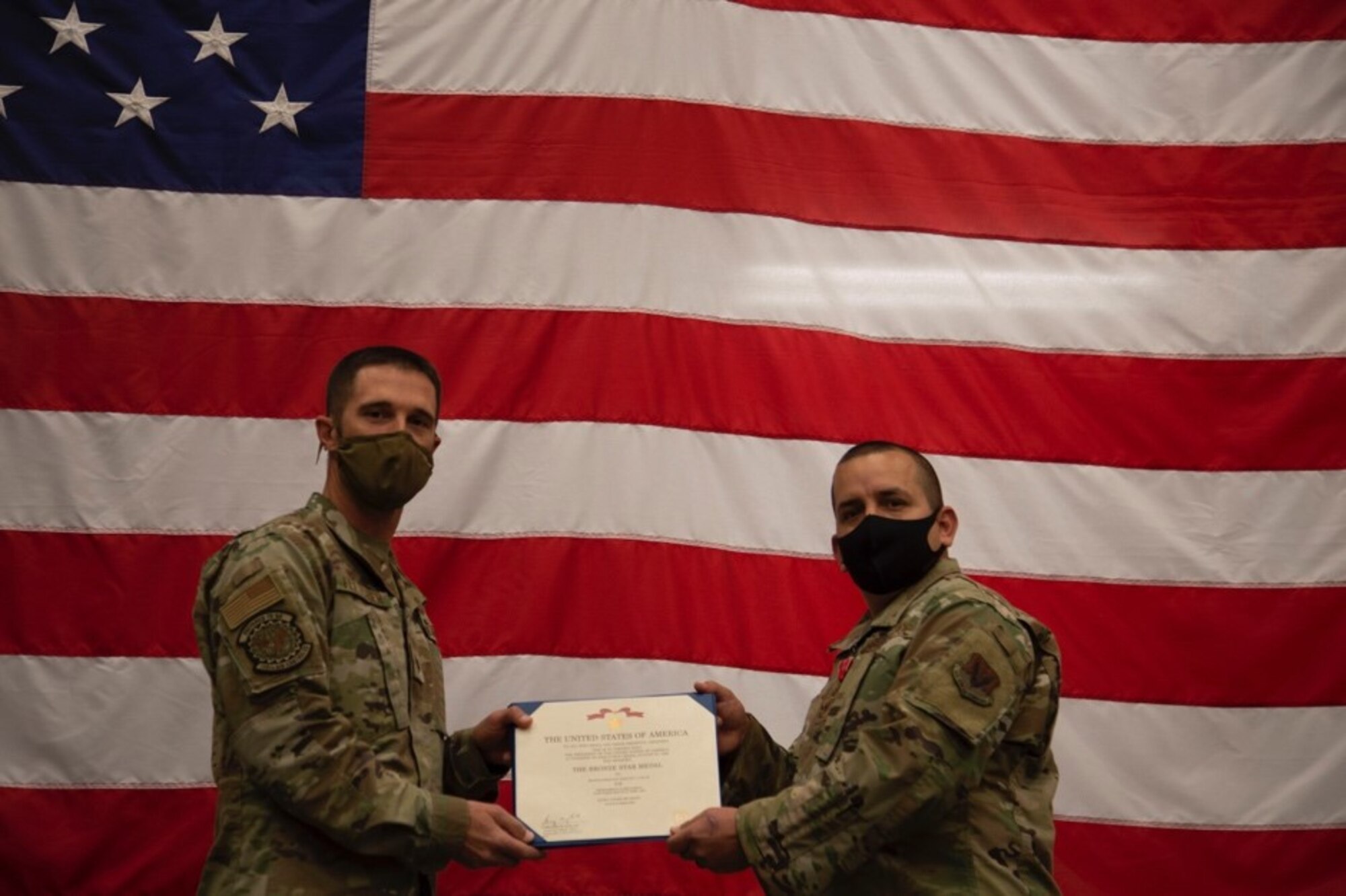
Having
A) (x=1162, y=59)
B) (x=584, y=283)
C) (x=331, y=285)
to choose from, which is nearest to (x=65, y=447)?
(x=331, y=285)

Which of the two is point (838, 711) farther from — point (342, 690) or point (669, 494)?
point (669, 494)

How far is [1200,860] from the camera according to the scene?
12.6ft

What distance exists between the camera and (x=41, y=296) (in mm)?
3984

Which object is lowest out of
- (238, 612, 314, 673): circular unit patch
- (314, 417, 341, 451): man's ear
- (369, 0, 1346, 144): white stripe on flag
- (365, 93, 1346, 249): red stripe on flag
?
(238, 612, 314, 673): circular unit patch

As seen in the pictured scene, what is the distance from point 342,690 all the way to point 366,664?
71mm

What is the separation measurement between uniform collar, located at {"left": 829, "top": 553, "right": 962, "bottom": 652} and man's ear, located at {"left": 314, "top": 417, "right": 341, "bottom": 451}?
118 cm

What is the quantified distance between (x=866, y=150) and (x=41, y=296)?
8.61 feet

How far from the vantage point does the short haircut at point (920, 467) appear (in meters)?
2.84

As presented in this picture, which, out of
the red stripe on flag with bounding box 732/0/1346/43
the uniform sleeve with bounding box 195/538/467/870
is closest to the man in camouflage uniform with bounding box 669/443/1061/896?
the uniform sleeve with bounding box 195/538/467/870

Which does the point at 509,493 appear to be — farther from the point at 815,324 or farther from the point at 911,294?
the point at 911,294

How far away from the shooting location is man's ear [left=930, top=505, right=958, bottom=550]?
9.27 ft

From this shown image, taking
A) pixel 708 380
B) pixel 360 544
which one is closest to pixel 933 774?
pixel 360 544

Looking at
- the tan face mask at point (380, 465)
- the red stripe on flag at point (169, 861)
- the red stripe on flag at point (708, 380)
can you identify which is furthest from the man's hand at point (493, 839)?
the red stripe on flag at point (708, 380)

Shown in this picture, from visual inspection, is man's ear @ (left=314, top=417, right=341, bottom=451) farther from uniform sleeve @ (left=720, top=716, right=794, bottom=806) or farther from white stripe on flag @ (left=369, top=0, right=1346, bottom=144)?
white stripe on flag @ (left=369, top=0, right=1346, bottom=144)
